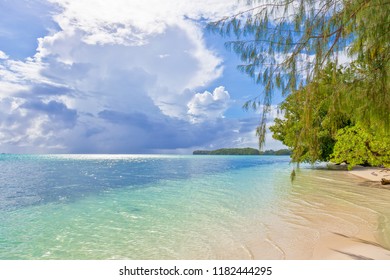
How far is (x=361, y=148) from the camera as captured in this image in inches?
629

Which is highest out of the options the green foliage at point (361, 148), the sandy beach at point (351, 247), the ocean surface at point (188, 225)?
the green foliage at point (361, 148)

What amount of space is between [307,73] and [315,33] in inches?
23.2

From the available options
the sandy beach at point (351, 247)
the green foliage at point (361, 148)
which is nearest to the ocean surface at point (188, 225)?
the sandy beach at point (351, 247)

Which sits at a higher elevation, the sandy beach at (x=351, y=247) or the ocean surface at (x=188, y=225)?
the sandy beach at (x=351, y=247)

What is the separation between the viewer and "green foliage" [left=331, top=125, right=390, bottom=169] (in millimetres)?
14820

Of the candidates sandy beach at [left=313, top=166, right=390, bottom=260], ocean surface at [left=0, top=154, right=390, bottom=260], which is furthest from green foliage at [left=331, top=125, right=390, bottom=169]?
sandy beach at [left=313, top=166, right=390, bottom=260]

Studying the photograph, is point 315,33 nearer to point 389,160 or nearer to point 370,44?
point 370,44

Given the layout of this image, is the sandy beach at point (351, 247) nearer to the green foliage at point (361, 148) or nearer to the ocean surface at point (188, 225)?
the ocean surface at point (188, 225)

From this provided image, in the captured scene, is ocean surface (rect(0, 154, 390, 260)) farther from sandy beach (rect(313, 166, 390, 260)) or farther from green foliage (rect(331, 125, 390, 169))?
green foliage (rect(331, 125, 390, 169))

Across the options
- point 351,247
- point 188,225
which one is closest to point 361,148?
point 351,247

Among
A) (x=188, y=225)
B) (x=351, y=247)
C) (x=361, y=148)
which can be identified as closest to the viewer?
(x=351, y=247)

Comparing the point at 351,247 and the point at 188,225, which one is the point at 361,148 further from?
the point at 188,225

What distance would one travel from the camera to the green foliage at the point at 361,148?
1482cm
